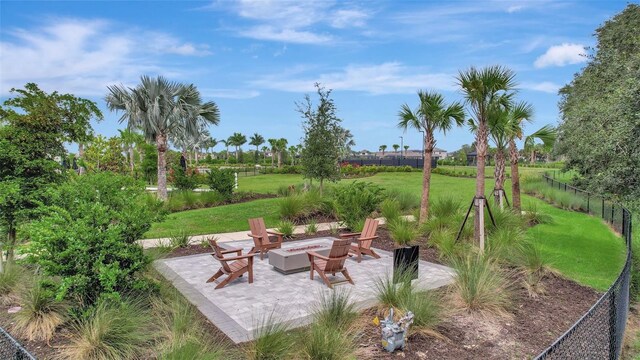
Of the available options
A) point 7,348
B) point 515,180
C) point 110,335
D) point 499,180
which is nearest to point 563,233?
point 499,180

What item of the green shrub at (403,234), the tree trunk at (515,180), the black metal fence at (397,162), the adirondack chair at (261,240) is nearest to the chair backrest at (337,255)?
the adirondack chair at (261,240)

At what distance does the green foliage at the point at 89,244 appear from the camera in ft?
16.7

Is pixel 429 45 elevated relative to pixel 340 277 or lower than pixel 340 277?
elevated

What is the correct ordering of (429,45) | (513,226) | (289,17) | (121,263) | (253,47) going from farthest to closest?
(253,47) < (429,45) < (289,17) < (513,226) < (121,263)

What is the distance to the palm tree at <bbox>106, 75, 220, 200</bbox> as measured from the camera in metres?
18.6

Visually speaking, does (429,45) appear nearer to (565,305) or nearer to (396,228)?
(396,228)

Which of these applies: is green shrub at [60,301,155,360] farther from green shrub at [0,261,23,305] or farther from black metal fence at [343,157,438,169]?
black metal fence at [343,157,438,169]

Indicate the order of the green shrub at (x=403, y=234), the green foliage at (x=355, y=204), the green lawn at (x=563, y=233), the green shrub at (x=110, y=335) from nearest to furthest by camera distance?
the green shrub at (x=110, y=335) → the green lawn at (x=563, y=233) → the green shrub at (x=403, y=234) → the green foliage at (x=355, y=204)

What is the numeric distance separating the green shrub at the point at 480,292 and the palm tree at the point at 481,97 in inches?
107

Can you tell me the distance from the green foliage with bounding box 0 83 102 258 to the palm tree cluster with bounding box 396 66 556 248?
8725 millimetres

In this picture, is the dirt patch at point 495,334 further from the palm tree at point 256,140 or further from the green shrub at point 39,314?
the palm tree at point 256,140

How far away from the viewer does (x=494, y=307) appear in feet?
19.6

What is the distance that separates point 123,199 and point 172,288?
163cm

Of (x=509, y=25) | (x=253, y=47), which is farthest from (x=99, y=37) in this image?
(x=509, y=25)
